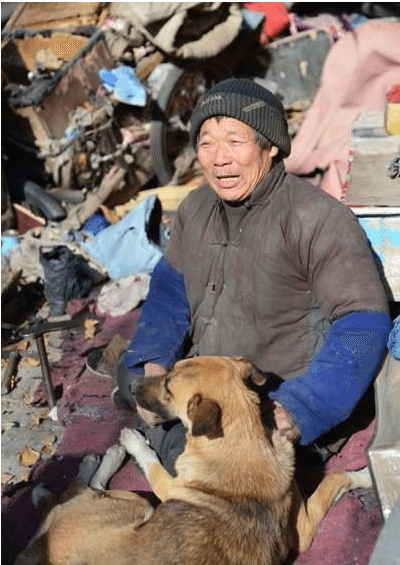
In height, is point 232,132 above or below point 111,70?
above

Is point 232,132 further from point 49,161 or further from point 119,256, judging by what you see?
point 49,161

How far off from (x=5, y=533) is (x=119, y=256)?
3.15 meters

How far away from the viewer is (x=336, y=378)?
3625 mm

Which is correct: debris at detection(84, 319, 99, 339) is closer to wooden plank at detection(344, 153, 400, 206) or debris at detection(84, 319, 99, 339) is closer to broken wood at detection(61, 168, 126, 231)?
broken wood at detection(61, 168, 126, 231)

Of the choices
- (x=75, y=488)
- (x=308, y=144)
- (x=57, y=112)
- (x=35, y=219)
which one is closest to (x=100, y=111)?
(x=57, y=112)

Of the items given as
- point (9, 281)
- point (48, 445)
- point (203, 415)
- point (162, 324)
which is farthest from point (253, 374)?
point (9, 281)

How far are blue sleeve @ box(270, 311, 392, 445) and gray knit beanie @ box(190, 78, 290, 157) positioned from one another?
3.08ft

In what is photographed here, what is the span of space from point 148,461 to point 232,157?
1.61 m

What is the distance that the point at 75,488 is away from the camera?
394 cm

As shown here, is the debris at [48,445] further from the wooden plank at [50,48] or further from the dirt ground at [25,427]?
the wooden plank at [50,48]

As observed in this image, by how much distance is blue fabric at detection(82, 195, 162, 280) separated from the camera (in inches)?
261

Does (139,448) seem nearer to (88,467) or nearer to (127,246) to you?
(88,467)

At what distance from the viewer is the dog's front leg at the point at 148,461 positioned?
3828 mm

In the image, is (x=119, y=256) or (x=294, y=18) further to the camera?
(x=294, y=18)
